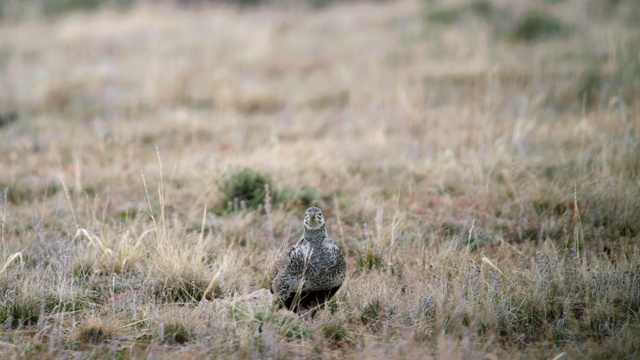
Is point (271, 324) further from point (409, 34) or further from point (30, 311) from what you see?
point (409, 34)

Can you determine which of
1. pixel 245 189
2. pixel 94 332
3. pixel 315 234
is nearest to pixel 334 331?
pixel 315 234

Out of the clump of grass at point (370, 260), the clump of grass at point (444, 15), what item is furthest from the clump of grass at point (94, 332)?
the clump of grass at point (444, 15)

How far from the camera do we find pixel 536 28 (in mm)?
12141

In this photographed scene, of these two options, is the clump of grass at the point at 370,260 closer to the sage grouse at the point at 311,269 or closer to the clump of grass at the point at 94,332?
the sage grouse at the point at 311,269

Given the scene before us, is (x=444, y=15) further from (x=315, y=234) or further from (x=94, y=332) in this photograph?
(x=94, y=332)

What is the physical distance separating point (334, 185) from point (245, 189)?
98 centimetres

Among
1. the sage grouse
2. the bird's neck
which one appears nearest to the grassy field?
the sage grouse

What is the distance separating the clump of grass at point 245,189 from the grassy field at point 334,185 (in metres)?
0.03

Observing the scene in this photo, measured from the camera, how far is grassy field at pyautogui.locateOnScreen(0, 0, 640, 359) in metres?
3.67

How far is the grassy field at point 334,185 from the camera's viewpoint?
367 centimetres

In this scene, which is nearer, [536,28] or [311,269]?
[311,269]

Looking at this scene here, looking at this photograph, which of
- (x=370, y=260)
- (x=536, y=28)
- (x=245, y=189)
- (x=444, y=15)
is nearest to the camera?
(x=370, y=260)

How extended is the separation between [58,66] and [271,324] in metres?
9.00

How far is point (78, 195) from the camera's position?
5.62 meters
